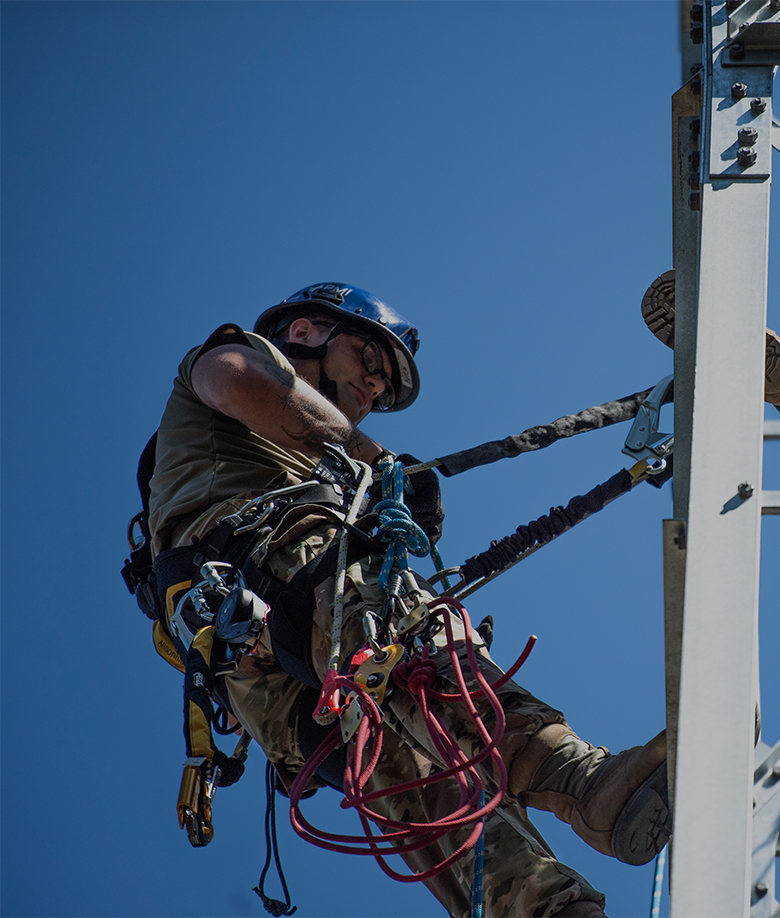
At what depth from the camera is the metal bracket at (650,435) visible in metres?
4.28

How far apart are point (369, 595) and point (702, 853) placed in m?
1.80

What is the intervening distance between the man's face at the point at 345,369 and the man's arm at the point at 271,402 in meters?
0.61

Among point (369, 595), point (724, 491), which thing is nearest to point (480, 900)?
point (369, 595)

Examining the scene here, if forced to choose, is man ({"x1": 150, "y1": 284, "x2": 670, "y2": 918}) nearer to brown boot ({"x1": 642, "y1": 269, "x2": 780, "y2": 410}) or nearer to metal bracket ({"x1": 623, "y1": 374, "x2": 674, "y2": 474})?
metal bracket ({"x1": 623, "y1": 374, "x2": 674, "y2": 474})

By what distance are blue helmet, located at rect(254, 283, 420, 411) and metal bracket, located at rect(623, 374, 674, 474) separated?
1432mm

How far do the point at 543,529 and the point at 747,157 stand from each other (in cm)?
192

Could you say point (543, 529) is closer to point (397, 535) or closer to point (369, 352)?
point (397, 535)

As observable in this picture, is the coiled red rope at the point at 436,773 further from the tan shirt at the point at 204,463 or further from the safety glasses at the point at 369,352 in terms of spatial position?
the safety glasses at the point at 369,352

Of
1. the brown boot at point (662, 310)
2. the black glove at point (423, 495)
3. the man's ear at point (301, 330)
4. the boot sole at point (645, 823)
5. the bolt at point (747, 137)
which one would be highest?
the man's ear at point (301, 330)

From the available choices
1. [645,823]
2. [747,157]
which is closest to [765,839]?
[645,823]

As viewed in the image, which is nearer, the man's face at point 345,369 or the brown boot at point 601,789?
the brown boot at point 601,789

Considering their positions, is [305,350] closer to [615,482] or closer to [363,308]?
[363,308]

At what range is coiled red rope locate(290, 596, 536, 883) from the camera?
110 inches

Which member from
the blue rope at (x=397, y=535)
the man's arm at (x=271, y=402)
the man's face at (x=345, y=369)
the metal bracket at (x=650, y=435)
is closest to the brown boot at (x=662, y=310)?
the metal bracket at (x=650, y=435)
